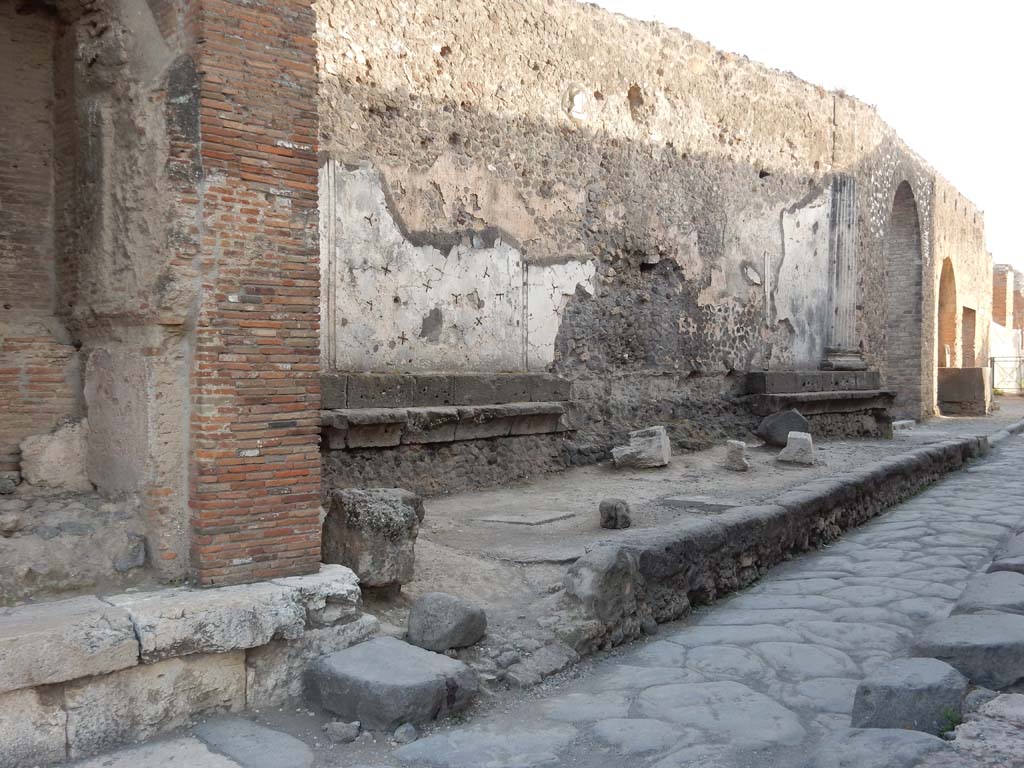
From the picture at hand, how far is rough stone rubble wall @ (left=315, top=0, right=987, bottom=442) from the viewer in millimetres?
6762

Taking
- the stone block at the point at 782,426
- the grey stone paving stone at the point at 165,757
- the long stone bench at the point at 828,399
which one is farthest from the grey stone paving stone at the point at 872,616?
the long stone bench at the point at 828,399

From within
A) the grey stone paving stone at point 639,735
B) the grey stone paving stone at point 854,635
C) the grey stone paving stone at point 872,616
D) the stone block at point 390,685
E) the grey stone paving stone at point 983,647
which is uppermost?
the grey stone paving stone at point 983,647

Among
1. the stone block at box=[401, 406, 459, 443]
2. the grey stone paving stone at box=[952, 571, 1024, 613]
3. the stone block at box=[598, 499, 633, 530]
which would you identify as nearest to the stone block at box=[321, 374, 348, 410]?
the stone block at box=[401, 406, 459, 443]

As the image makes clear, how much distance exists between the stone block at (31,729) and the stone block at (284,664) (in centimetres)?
63

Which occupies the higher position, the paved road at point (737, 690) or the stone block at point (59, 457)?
the stone block at point (59, 457)

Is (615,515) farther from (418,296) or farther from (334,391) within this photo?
(418,296)

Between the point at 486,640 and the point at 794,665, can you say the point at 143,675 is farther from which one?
the point at 794,665

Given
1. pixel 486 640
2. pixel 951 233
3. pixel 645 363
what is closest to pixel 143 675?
pixel 486 640

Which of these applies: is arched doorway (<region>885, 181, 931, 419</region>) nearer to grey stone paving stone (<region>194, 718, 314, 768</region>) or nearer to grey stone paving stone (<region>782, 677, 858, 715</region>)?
grey stone paving stone (<region>782, 677, 858, 715</region>)

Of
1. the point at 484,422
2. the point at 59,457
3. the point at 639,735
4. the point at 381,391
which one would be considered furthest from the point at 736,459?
the point at 59,457

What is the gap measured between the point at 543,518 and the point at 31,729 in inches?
143

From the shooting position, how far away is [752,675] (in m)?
3.72

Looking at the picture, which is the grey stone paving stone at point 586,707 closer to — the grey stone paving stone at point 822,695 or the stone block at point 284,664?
the grey stone paving stone at point 822,695

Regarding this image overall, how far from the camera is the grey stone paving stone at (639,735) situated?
9.85ft
